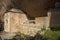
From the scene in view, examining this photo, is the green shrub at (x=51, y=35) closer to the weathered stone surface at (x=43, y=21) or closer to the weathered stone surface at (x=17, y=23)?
the weathered stone surface at (x=43, y=21)

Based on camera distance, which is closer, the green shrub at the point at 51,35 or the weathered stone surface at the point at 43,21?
the green shrub at the point at 51,35

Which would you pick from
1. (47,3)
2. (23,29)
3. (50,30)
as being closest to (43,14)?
(47,3)

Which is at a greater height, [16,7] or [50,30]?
[16,7]

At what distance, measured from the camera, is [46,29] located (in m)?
9.75

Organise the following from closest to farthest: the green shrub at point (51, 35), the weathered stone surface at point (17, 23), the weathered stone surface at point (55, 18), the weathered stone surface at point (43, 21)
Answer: the green shrub at point (51, 35) < the weathered stone surface at point (55, 18) < the weathered stone surface at point (43, 21) < the weathered stone surface at point (17, 23)

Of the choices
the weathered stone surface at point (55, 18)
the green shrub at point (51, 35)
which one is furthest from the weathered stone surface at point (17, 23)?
the green shrub at point (51, 35)

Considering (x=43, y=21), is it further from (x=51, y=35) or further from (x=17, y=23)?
(x=17, y=23)

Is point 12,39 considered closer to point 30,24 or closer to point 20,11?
point 30,24

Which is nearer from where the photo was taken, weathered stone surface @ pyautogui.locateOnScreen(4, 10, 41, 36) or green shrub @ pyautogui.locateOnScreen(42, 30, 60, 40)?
green shrub @ pyautogui.locateOnScreen(42, 30, 60, 40)

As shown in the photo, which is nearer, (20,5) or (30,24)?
(30,24)

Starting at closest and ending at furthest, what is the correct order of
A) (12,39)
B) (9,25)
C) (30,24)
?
(12,39), (30,24), (9,25)

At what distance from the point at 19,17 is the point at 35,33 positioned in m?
1.61

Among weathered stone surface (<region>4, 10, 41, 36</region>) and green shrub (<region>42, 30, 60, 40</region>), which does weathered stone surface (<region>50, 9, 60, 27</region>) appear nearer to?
green shrub (<region>42, 30, 60, 40</region>)

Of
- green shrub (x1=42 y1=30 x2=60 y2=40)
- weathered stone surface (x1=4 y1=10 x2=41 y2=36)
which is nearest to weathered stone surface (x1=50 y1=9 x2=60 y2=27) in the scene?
green shrub (x1=42 y1=30 x2=60 y2=40)
